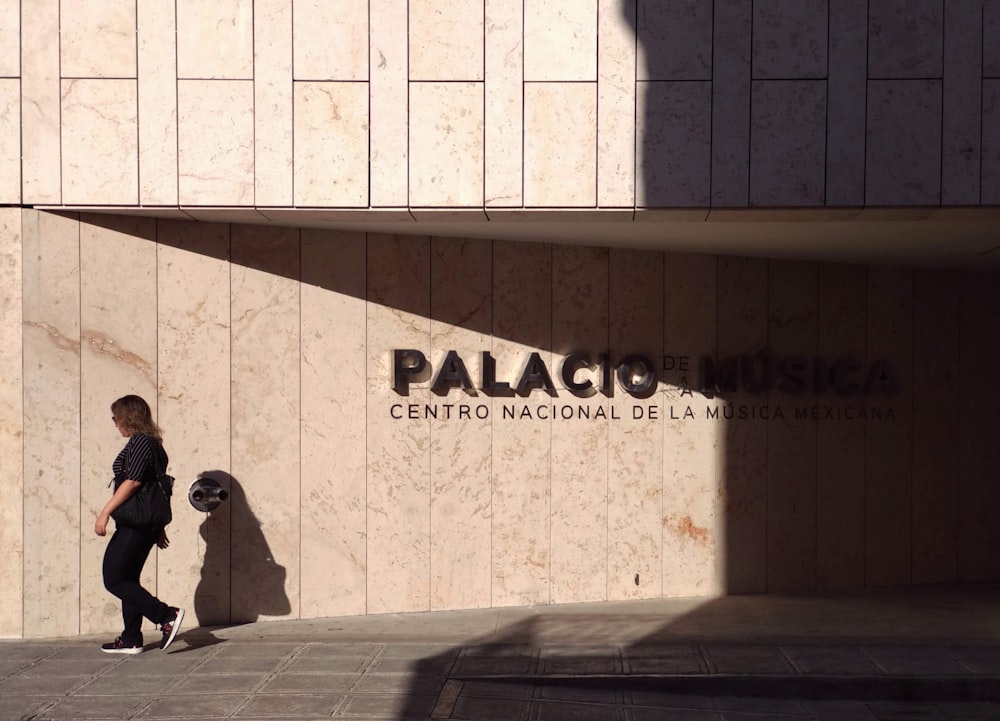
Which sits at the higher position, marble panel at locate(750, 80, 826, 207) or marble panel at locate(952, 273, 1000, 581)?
marble panel at locate(750, 80, 826, 207)

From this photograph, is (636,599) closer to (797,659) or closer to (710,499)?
(710,499)

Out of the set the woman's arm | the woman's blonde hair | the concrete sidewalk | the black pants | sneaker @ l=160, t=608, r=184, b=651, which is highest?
the woman's blonde hair

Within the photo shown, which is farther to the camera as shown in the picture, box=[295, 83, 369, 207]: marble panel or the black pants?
box=[295, 83, 369, 207]: marble panel

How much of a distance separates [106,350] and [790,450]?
6.03 metres

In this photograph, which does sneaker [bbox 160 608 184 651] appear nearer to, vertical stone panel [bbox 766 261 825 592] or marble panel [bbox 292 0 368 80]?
marble panel [bbox 292 0 368 80]

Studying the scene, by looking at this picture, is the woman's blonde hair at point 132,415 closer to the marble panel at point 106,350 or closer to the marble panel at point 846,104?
the marble panel at point 106,350

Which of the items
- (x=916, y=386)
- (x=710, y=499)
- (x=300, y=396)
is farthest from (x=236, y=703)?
(x=916, y=386)

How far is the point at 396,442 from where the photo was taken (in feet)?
29.6

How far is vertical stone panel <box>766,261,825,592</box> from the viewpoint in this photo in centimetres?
980

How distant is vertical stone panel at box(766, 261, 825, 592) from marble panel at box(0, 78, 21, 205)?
6436 mm

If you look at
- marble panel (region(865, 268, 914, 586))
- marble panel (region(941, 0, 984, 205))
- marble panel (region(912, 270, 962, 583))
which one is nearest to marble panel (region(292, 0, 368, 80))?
marble panel (region(941, 0, 984, 205))

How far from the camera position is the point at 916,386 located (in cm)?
1019

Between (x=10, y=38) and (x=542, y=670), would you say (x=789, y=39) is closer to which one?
(x=542, y=670)

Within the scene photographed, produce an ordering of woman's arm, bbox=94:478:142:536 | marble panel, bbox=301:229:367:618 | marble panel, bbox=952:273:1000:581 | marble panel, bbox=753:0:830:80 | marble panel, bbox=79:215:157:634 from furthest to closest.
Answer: marble panel, bbox=952:273:1000:581 → marble panel, bbox=301:229:367:618 → marble panel, bbox=79:215:157:634 → marble panel, bbox=753:0:830:80 → woman's arm, bbox=94:478:142:536
